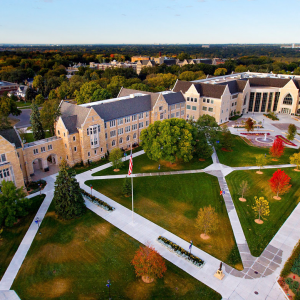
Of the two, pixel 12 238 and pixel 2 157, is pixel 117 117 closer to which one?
pixel 2 157

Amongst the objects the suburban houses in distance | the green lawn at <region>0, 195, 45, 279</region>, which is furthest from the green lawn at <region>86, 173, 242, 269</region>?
the green lawn at <region>0, 195, 45, 279</region>

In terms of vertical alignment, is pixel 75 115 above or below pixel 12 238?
above

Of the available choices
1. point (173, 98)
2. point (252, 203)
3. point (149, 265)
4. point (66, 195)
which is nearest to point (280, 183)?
point (252, 203)

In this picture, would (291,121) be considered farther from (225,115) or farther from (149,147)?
(149,147)

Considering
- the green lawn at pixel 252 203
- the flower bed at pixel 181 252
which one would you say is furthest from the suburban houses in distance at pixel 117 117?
the green lawn at pixel 252 203

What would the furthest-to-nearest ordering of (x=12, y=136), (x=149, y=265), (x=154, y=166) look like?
(x=154, y=166), (x=12, y=136), (x=149, y=265)

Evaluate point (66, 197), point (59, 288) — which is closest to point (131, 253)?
point (59, 288)

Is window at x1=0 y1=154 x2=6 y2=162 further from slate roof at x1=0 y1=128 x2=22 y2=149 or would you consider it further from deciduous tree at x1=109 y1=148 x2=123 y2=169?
deciduous tree at x1=109 y1=148 x2=123 y2=169
